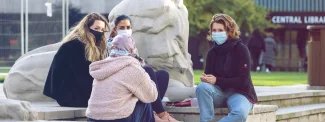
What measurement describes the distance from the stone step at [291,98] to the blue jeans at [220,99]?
2672 mm

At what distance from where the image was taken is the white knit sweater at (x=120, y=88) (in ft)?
30.1

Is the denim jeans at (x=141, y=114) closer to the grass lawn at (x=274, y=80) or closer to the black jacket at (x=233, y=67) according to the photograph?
the black jacket at (x=233, y=67)

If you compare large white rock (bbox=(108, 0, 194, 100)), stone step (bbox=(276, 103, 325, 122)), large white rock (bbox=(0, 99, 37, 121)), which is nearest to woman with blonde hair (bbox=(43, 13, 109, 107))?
large white rock (bbox=(108, 0, 194, 100))

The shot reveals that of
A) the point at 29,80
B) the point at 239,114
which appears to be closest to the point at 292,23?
the point at 29,80

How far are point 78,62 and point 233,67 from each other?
1793 mm

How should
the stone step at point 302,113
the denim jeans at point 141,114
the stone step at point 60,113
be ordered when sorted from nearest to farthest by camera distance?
the denim jeans at point 141,114 < the stone step at point 60,113 < the stone step at point 302,113

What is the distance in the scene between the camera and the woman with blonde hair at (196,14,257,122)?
10.4 metres

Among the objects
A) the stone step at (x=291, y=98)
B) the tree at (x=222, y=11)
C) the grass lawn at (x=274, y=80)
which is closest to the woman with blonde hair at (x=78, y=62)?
the stone step at (x=291, y=98)

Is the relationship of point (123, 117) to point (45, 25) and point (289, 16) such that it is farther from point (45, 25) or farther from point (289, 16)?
point (289, 16)

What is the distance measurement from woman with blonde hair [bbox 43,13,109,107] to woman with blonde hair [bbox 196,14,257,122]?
1.29 m

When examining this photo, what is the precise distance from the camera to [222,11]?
4322cm

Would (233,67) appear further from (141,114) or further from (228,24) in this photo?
(141,114)

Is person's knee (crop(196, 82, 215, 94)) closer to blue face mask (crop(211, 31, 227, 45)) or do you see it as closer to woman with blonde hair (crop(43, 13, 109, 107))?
blue face mask (crop(211, 31, 227, 45))

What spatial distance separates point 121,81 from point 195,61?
38.2 m
